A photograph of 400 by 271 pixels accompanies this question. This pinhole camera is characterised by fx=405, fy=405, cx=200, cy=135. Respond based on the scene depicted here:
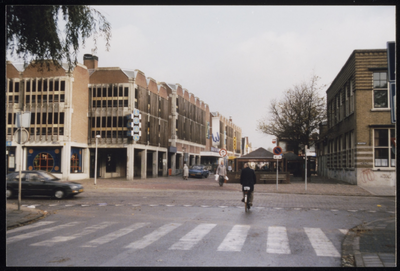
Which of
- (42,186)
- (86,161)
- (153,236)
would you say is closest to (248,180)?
(153,236)

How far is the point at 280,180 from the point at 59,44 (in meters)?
26.9

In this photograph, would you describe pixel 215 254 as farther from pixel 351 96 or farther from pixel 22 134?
pixel 351 96

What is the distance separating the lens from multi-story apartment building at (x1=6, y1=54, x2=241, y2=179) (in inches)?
1097

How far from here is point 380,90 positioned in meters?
29.2

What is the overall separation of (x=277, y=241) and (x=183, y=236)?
2162 mm

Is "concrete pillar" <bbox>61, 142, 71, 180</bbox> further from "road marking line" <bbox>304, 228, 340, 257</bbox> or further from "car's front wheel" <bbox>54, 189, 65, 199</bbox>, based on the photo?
"road marking line" <bbox>304, 228, 340, 257</bbox>

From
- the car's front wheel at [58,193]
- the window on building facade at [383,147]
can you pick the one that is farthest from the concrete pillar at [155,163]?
the car's front wheel at [58,193]

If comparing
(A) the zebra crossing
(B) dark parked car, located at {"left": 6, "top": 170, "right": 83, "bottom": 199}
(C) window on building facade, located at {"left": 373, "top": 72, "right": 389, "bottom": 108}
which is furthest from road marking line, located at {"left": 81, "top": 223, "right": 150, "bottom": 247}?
(C) window on building facade, located at {"left": 373, "top": 72, "right": 389, "bottom": 108}

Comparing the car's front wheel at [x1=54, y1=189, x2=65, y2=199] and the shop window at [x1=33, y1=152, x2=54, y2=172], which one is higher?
the shop window at [x1=33, y1=152, x2=54, y2=172]

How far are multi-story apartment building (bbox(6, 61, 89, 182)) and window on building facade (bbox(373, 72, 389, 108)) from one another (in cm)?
2139

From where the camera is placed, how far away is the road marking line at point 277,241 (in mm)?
7941

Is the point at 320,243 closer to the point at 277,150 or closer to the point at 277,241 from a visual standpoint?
the point at 277,241

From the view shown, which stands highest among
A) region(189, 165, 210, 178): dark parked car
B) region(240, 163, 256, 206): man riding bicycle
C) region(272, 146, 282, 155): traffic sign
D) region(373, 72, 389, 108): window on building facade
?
region(373, 72, 389, 108): window on building facade

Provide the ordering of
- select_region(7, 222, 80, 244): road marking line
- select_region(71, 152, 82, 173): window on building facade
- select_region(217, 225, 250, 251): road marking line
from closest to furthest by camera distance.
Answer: select_region(217, 225, 250, 251): road marking line < select_region(7, 222, 80, 244): road marking line < select_region(71, 152, 82, 173): window on building facade
